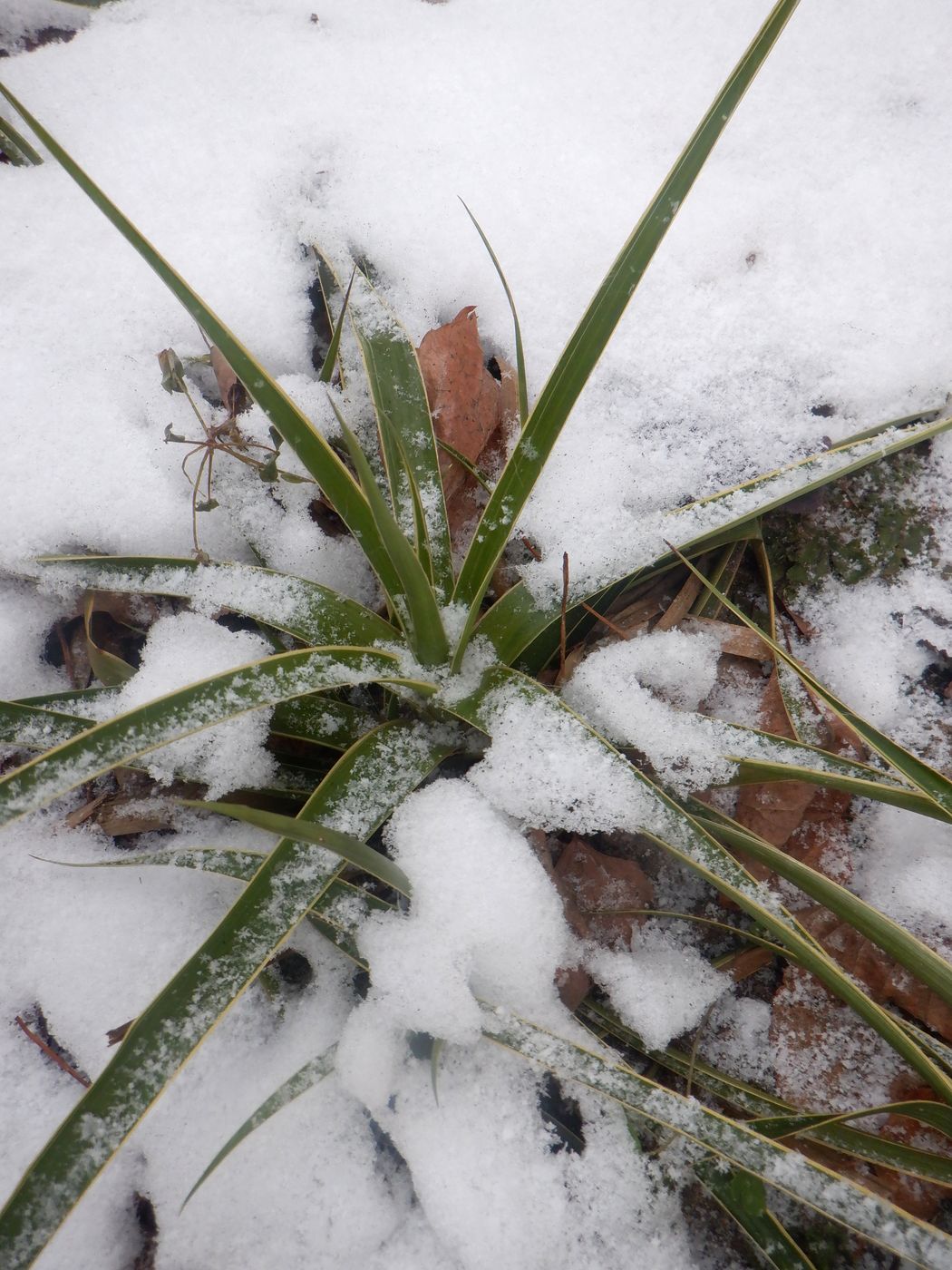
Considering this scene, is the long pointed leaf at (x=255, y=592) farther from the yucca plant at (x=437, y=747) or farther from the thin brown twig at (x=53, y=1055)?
the thin brown twig at (x=53, y=1055)

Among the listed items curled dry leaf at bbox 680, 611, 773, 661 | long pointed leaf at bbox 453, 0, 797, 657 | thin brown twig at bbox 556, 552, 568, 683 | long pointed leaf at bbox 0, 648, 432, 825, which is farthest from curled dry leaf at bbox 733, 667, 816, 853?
long pointed leaf at bbox 0, 648, 432, 825

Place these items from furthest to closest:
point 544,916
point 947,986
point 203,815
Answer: point 203,815
point 544,916
point 947,986

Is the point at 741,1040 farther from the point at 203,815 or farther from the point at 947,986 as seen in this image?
the point at 203,815

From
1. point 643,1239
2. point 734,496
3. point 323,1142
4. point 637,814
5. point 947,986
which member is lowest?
point 643,1239

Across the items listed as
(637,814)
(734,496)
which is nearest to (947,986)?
(637,814)

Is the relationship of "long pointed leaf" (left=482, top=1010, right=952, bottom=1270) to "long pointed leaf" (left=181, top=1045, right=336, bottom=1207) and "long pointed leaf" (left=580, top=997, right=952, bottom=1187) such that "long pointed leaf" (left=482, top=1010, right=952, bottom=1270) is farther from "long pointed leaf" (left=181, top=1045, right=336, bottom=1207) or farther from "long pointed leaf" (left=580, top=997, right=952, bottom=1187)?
"long pointed leaf" (left=181, top=1045, right=336, bottom=1207)

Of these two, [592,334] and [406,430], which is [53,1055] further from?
[592,334]

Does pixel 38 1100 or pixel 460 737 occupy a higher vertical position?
pixel 460 737
